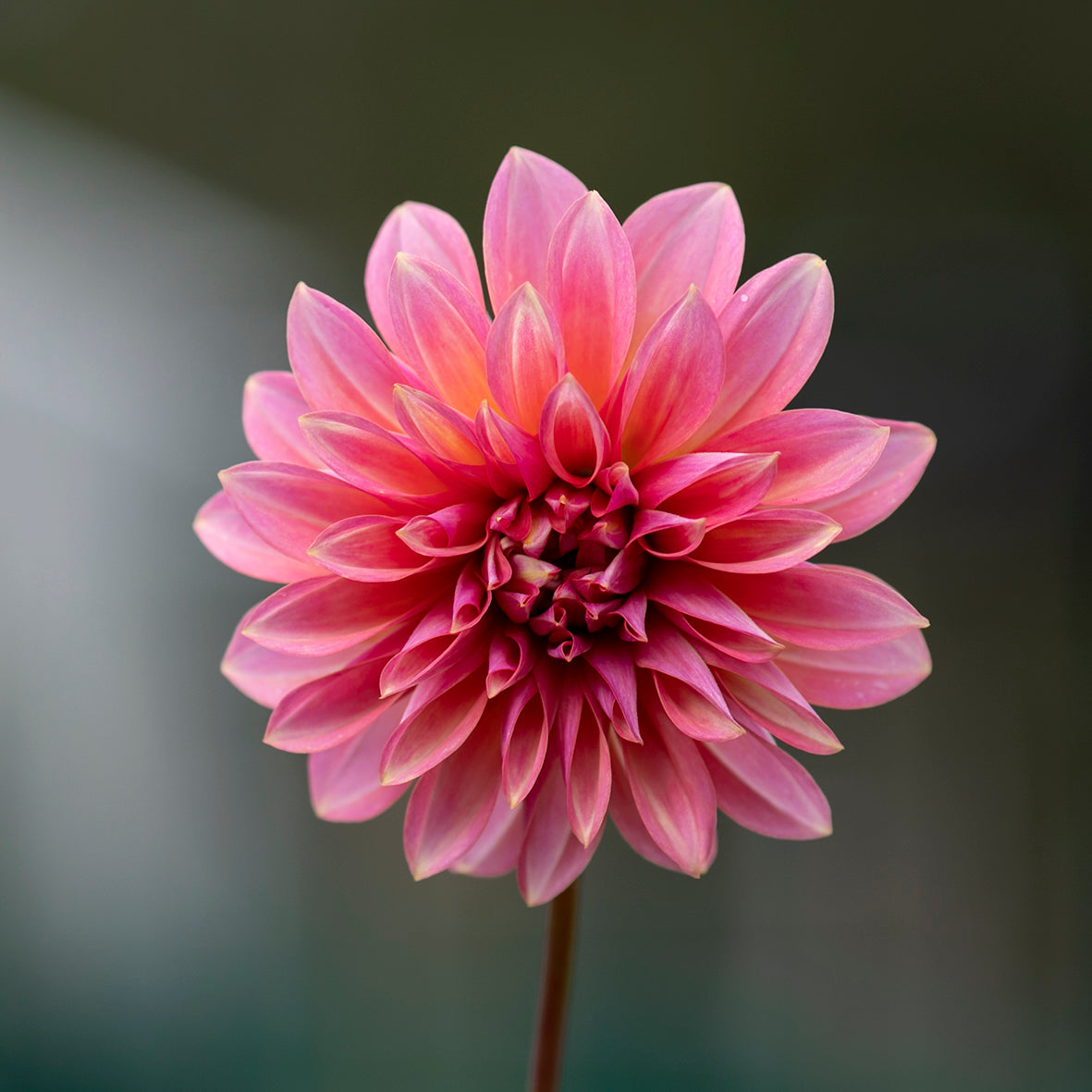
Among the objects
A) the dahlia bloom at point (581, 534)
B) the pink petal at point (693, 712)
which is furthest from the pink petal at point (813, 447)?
the pink petal at point (693, 712)

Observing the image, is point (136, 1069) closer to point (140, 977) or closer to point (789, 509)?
point (140, 977)

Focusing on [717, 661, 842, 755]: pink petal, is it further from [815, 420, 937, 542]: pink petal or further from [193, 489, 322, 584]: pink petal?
[193, 489, 322, 584]: pink petal

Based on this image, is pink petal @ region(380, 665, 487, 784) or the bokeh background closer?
pink petal @ region(380, 665, 487, 784)

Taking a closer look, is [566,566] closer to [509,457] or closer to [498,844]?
[509,457]

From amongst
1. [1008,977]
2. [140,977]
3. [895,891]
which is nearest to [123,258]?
[140,977]

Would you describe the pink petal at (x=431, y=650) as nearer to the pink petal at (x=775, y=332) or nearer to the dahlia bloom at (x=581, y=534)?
the dahlia bloom at (x=581, y=534)

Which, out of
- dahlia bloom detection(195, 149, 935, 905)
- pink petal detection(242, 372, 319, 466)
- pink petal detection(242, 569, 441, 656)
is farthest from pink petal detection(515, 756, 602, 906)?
pink petal detection(242, 372, 319, 466)
